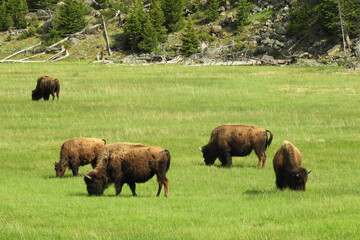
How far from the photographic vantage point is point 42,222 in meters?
11.2

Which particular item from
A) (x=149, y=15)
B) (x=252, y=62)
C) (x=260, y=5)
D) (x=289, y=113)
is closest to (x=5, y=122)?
(x=289, y=113)

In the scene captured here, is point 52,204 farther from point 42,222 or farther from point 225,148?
point 225,148

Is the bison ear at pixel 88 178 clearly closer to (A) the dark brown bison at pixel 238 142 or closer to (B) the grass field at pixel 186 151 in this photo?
(B) the grass field at pixel 186 151

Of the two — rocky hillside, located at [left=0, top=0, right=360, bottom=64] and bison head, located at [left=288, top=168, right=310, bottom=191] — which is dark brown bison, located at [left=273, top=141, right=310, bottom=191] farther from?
rocky hillside, located at [left=0, top=0, right=360, bottom=64]

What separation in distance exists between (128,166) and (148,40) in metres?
71.4

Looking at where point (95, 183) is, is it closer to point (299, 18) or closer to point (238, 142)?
point (238, 142)

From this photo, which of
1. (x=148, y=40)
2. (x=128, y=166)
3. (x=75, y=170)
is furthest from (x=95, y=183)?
(x=148, y=40)

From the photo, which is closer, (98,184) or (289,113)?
(98,184)

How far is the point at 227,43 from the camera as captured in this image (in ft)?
275

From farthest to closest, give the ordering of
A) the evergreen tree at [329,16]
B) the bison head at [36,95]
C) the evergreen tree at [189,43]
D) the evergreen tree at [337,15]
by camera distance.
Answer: the evergreen tree at [189,43] < the evergreen tree at [329,16] < the evergreen tree at [337,15] < the bison head at [36,95]

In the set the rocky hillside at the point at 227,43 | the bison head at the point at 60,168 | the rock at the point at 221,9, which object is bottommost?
the rocky hillside at the point at 227,43

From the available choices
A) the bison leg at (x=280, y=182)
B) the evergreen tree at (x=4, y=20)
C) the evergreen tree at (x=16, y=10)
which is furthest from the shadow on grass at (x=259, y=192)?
the evergreen tree at (x=16, y=10)

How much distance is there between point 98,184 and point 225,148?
585 centimetres

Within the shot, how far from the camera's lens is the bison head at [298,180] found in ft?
45.4
